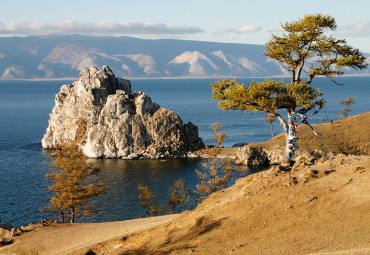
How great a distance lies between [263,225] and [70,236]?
62.9 feet

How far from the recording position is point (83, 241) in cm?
3684

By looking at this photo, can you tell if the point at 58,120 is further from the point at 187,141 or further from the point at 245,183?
the point at 245,183

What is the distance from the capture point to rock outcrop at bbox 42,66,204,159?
12719 centimetres

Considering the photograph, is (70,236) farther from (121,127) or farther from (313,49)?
(121,127)

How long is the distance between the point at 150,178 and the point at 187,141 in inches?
1402

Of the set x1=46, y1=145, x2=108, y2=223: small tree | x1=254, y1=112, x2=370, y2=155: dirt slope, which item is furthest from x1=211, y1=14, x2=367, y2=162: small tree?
x1=254, y1=112, x2=370, y2=155: dirt slope

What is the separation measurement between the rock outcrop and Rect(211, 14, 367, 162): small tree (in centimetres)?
8917

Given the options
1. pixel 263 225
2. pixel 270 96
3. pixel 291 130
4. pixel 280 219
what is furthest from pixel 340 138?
pixel 263 225

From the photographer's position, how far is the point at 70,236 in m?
39.0

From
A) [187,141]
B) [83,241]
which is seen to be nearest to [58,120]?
[187,141]

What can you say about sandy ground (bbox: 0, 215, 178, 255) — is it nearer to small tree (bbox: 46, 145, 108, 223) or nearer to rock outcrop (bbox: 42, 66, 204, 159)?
small tree (bbox: 46, 145, 108, 223)

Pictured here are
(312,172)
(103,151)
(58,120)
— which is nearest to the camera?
(312,172)

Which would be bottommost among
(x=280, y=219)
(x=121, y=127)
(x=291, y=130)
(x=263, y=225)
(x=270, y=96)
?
(x=121, y=127)

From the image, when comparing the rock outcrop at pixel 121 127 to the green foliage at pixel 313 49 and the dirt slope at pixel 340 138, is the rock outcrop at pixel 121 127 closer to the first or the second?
the dirt slope at pixel 340 138
